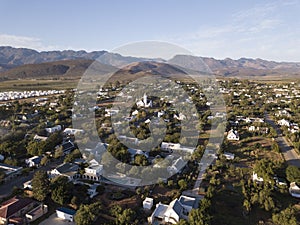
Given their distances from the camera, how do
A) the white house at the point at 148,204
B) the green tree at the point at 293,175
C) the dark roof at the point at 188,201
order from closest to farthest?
the dark roof at the point at 188,201 → the white house at the point at 148,204 → the green tree at the point at 293,175

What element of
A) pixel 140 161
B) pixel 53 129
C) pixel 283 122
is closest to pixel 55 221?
pixel 140 161

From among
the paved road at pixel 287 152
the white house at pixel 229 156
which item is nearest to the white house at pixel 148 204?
the white house at pixel 229 156

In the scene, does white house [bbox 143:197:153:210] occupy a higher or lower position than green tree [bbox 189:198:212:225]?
lower

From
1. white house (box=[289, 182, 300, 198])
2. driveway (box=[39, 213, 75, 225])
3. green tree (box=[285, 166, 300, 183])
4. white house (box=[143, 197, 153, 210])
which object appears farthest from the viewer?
green tree (box=[285, 166, 300, 183])

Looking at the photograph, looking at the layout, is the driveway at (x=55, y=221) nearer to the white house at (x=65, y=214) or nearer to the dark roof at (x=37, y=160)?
the white house at (x=65, y=214)

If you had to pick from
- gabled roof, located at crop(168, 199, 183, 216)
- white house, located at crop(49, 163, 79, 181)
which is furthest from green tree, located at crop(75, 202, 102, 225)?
white house, located at crop(49, 163, 79, 181)

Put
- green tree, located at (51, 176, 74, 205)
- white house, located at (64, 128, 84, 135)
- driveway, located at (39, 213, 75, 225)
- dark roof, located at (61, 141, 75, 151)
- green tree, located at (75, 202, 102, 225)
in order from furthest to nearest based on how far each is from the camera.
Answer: white house, located at (64, 128, 84, 135), dark roof, located at (61, 141, 75, 151), green tree, located at (51, 176, 74, 205), driveway, located at (39, 213, 75, 225), green tree, located at (75, 202, 102, 225)

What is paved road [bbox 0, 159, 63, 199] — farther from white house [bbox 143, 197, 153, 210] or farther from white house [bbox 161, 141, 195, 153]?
white house [bbox 161, 141, 195, 153]
